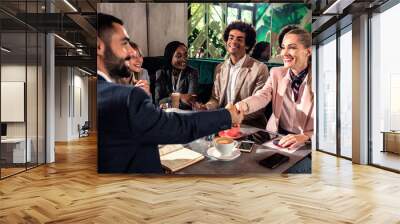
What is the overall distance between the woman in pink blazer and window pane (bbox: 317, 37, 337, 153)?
138 inches

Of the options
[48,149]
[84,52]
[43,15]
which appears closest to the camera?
[43,15]

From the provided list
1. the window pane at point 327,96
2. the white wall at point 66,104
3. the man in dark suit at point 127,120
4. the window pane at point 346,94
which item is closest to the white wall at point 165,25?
the man in dark suit at point 127,120

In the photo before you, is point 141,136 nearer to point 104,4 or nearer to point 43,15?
point 104,4

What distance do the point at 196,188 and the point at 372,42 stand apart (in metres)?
5.02

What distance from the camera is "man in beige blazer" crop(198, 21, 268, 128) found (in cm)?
638

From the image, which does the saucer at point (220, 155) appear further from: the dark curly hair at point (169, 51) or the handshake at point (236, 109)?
the dark curly hair at point (169, 51)

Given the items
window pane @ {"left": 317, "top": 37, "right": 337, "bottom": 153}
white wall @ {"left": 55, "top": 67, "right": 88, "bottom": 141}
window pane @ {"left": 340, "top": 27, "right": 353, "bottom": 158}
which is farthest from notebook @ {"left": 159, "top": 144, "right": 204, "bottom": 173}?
white wall @ {"left": 55, "top": 67, "right": 88, "bottom": 141}

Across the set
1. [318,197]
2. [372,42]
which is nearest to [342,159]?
[372,42]

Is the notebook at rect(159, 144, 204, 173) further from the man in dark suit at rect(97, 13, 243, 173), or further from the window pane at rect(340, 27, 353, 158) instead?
the window pane at rect(340, 27, 353, 158)

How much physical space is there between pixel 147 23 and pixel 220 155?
8.46ft

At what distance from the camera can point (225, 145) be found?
6.18 m

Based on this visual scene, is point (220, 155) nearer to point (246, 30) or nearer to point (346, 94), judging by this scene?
point (246, 30)

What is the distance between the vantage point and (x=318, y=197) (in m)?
4.83

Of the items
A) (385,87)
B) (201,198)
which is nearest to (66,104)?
(201,198)
